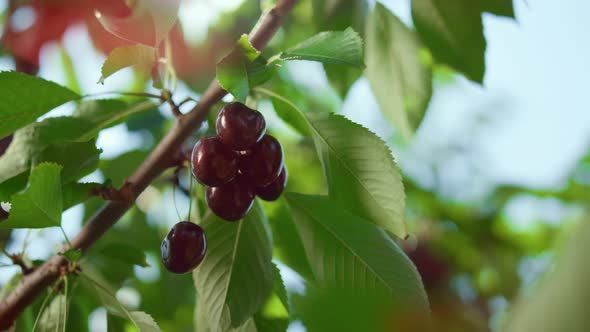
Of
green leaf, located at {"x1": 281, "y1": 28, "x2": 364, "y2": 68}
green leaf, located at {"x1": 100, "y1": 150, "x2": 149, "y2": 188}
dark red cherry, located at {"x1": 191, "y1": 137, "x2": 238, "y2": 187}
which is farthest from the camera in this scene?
green leaf, located at {"x1": 100, "y1": 150, "x2": 149, "y2": 188}

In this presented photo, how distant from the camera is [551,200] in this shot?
1691mm

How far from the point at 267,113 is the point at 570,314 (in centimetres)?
173

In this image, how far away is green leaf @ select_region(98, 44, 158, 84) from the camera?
79 centimetres

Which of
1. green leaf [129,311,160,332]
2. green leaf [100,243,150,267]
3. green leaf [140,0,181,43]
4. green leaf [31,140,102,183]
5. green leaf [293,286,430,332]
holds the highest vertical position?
green leaf [293,286,430,332]

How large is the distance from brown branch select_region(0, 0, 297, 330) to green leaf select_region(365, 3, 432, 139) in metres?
0.40

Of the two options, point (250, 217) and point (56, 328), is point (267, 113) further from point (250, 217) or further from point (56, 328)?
point (56, 328)

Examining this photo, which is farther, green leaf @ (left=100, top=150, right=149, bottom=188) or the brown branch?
green leaf @ (left=100, top=150, right=149, bottom=188)

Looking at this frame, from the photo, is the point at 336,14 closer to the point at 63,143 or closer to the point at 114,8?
the point at 114,8

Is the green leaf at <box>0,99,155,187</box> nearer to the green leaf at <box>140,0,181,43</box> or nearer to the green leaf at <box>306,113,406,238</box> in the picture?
the green leaf at <box>140,0,181,43</box>

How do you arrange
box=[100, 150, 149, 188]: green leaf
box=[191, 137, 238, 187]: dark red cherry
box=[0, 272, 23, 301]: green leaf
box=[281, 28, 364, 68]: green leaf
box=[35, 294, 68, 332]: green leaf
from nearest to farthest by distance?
box=[281, 28, 364, 68]: green leaf
box=[191, 137, 238, 187]: dark red cherry
box=[35, 294, 68, 332]: green leaf
box=[0, 272, 23, 301]: green leaf
box=[100, 150, 149, 188]: green leaf

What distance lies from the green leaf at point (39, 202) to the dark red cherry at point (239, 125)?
8.3 inches

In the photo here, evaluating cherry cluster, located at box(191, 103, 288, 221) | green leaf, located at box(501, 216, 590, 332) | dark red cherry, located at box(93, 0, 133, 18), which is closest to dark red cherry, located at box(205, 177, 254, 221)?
cherry cluster, located at box(191, 103, 288, 221)

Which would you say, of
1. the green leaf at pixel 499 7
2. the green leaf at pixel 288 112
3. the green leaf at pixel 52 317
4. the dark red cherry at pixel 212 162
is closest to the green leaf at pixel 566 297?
the dark red cherry at pixel 212 162

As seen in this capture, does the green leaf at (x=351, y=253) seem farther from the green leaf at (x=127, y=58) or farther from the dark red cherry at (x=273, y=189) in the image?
the green leaf at (x=127, y=58)
